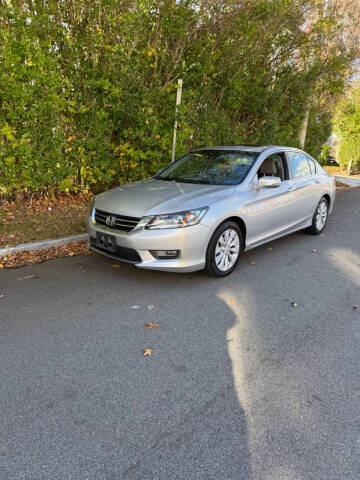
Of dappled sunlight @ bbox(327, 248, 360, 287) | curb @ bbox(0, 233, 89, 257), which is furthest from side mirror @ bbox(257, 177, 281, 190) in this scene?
curb @ bbox(0, 233, 89, 257)

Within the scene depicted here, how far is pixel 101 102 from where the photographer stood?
23.9 feet

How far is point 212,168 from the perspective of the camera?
18.2 ft

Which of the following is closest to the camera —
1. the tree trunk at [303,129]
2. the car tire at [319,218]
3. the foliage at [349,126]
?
the car tire at [319,218]

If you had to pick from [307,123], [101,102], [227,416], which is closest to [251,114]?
[307,123]

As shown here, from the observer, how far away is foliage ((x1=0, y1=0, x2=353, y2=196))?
6.23 m

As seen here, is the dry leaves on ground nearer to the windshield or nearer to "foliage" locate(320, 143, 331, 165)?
the windshield

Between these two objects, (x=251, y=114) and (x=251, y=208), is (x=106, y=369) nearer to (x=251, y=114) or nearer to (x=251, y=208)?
(x=251, y=208)

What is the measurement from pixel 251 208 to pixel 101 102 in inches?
154

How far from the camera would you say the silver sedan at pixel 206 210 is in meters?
4.33

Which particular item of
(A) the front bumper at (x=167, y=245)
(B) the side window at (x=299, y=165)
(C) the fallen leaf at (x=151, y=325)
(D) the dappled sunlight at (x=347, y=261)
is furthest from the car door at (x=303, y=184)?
(C) the fallen leaf at (x=151, y=325)

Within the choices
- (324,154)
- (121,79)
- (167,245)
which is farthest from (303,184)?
(324,154)

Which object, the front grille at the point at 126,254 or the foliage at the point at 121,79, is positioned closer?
the front grille at the point at 126,254

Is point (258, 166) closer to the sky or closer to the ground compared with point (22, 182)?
closer to the sky

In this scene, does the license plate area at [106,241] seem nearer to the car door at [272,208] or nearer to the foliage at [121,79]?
the car door at [272,208]
